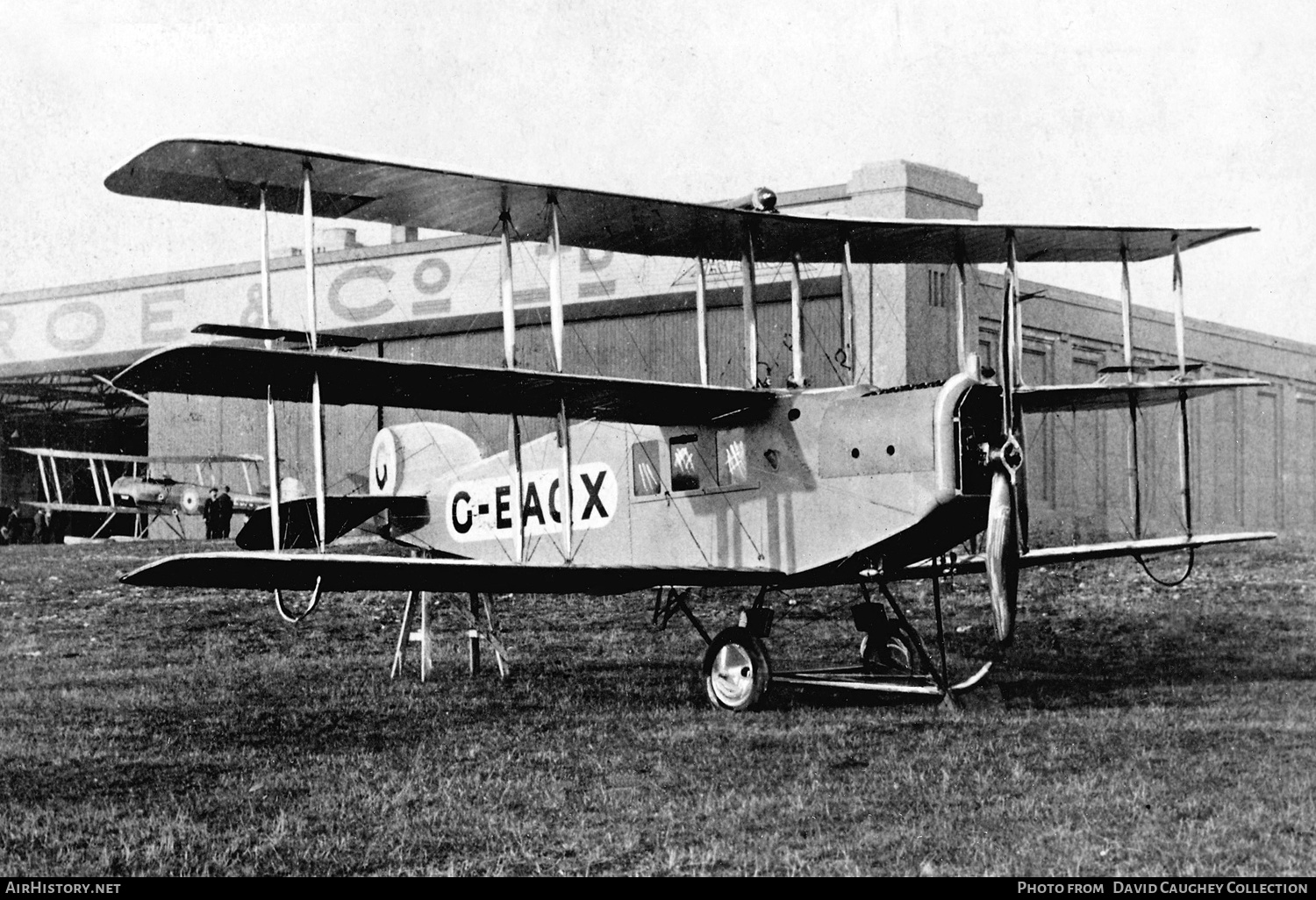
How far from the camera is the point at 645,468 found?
12266mm

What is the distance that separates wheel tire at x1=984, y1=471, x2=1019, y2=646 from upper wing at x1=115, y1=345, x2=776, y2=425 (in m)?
2.31

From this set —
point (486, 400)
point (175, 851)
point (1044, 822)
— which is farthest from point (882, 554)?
point (175, 851)

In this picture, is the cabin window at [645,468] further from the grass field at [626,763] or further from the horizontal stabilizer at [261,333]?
the horizontal stabilizer at [261,333]

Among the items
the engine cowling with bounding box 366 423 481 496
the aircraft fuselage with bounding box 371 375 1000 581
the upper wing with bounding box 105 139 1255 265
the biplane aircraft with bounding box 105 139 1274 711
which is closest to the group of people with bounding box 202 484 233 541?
the engine cowling with bounding box 366 423 481 496

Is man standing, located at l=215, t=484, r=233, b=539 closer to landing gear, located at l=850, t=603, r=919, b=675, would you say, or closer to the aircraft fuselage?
the aircraft fuselage

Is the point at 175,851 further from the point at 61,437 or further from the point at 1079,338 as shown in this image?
the point at 61,437

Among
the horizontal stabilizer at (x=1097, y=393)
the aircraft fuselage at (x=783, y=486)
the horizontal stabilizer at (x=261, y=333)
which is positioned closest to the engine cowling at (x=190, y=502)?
the aircraft fuselage at (x=783, y=486)

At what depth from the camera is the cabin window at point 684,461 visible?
38.5ft

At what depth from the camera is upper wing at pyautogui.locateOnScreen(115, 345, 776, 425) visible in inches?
338

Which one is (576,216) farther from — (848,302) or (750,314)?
(848,302)

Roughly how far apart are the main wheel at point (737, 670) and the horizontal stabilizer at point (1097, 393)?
9.76 ft

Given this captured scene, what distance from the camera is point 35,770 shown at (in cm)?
830

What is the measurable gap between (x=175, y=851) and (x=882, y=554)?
6122 millimetres

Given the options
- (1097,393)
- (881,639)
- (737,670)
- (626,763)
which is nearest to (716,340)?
(881,639)
